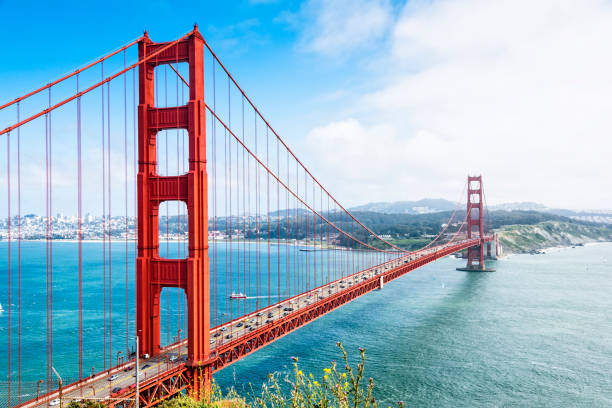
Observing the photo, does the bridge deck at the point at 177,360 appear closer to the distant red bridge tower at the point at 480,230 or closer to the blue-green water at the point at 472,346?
the blue-green water at the point at 472,346

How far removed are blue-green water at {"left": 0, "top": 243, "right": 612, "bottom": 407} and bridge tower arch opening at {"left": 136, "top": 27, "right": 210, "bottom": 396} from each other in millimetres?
9439

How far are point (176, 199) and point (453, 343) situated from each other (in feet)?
83.4

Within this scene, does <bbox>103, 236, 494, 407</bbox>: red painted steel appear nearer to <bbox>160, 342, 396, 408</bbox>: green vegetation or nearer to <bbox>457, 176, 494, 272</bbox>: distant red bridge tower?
<bbox>160, 342, 396, 408</bbox>: green vegetation

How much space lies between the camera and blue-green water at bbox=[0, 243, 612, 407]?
24453 millimetres

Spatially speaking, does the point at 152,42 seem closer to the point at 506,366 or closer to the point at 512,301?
the point at 506,366

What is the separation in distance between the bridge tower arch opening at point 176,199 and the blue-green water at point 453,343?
944cm

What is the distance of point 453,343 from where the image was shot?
3309cm

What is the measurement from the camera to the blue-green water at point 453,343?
24.5 m

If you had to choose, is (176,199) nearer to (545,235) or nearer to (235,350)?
(235,350)

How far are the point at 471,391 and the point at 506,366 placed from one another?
17.1ft

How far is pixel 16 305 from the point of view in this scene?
4991 centimetres

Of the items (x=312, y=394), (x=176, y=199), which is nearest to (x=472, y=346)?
(x=176, y=199)

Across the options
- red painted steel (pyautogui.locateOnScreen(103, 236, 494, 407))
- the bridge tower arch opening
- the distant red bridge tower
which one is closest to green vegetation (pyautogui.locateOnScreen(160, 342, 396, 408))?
red painted steel (pyautogui.locateOnScreen(103, 236, 494, 407))

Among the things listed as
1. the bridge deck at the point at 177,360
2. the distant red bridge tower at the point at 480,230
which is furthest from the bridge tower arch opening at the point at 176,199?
the distant red bridge tower at the point at 480,230
